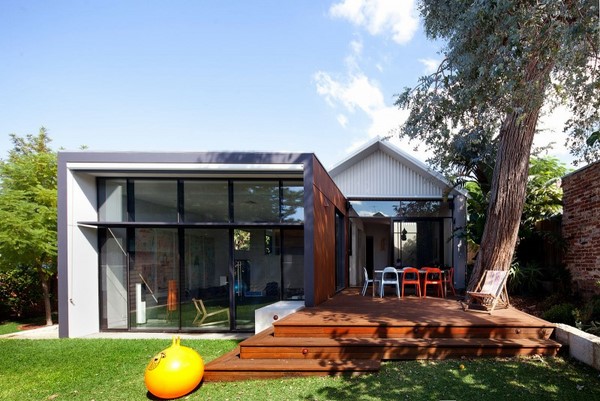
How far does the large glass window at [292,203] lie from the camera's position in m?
7.92

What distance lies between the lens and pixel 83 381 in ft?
16.3

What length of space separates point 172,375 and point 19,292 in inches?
388

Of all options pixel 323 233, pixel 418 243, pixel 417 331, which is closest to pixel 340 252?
pixel 418 243

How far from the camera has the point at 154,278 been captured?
808 centimetres

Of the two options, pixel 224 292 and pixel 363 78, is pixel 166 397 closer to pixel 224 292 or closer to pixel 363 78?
pixel 224 292

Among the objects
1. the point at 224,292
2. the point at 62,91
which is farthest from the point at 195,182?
the point at 62,91

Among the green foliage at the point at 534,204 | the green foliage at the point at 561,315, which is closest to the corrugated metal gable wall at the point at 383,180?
the green foliage at the point at 534,204

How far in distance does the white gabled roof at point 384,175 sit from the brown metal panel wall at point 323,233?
7.63 ft

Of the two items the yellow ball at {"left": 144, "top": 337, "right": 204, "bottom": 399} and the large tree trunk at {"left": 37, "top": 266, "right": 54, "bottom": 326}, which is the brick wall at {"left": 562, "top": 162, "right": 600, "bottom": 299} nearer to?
the yellow ball at {"left": 144, "top": 337, "right": 204, "bottom": 399}

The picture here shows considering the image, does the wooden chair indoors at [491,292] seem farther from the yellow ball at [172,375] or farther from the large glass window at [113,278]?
the large glass window at [113,278]

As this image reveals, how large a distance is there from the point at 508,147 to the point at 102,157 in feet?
25.7

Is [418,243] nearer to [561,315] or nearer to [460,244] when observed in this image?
→ [460,244]

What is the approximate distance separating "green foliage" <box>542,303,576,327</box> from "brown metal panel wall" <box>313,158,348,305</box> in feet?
12.6

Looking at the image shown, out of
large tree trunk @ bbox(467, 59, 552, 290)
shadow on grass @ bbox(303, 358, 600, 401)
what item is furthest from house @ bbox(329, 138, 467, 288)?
shadow on grass @ bbox(303, 358, 600, 401)
